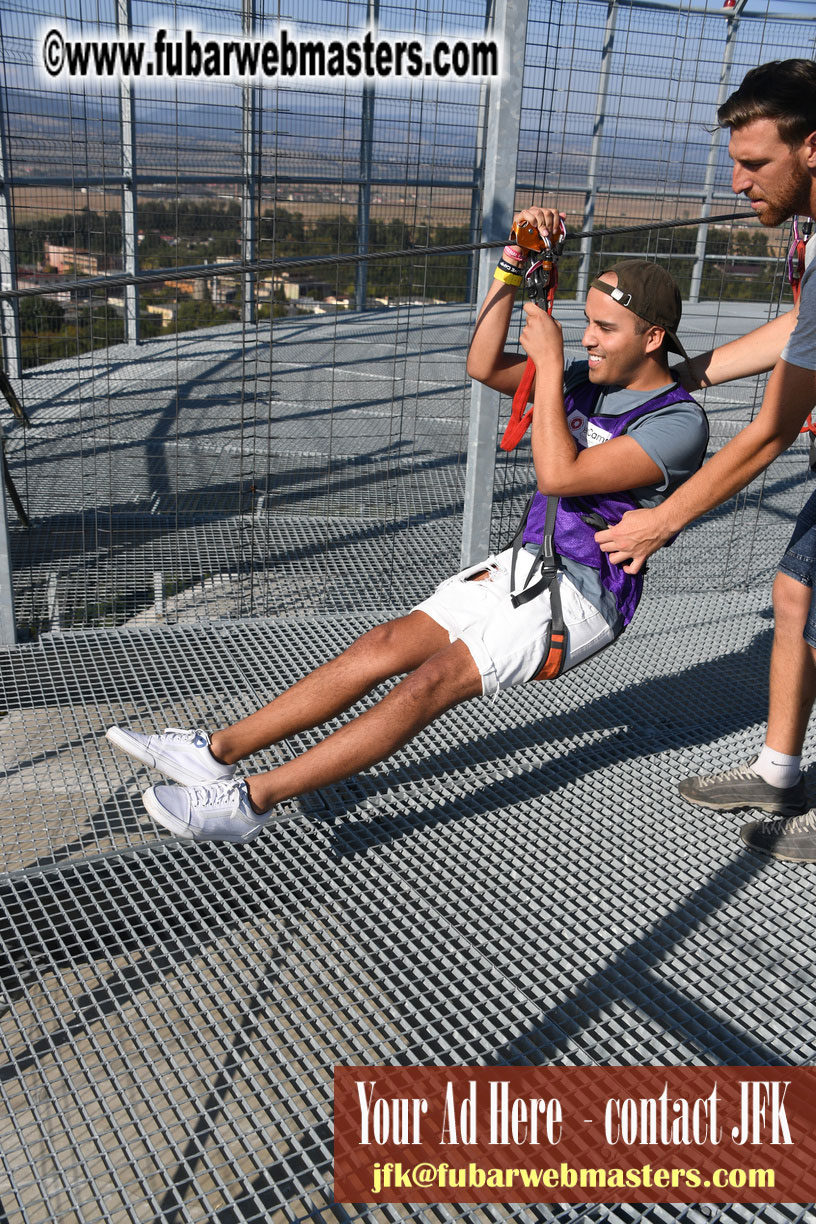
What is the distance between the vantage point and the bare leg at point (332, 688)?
7.44ft

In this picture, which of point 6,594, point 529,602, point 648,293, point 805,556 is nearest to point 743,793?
point 805,556

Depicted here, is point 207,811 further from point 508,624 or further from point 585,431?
A: point 585,431

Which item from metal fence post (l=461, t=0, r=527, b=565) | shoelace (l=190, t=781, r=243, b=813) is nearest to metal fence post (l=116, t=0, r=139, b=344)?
metal fence post (l=461, t=0, r=527, b=565)

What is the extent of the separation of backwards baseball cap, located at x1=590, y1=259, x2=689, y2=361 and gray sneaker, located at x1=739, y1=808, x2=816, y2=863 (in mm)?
1159

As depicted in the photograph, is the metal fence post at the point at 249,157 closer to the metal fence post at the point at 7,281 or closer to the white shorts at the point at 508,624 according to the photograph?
the white shorts at the point at 508,624

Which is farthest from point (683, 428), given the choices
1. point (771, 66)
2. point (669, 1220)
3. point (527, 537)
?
point (669, 1220)

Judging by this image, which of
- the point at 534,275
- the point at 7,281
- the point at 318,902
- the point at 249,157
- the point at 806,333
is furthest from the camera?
the point at 7,281

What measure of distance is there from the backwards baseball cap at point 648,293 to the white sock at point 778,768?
1026 millimetres

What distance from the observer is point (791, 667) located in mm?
2465

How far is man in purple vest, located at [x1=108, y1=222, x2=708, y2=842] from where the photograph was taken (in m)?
A: 2.13

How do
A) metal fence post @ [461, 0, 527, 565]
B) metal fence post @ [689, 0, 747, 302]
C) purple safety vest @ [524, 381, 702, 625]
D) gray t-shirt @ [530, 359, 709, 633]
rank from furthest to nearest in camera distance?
1. metal fence post @ [689, 0, 747, 302]
2. metal fence post @ [461, 0, 527, 565]
3. purple safety vest @ [524, 381, 702, 625]
4. gray t-shirt @ [530, 359, 709, 633]

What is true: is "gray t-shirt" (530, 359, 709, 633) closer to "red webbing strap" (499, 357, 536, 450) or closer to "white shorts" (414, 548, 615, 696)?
"white shorts" (414, 548, 615, 696)

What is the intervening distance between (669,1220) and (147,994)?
1.00 metres

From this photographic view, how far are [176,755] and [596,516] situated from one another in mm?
1074
